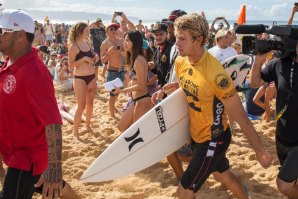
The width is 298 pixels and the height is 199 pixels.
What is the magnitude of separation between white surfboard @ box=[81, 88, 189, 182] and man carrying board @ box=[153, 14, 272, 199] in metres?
0.49

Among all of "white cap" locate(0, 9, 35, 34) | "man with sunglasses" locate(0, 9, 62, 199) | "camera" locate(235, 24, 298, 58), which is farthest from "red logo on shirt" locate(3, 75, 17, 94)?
"camera" locate(235, 24, 298, 58)

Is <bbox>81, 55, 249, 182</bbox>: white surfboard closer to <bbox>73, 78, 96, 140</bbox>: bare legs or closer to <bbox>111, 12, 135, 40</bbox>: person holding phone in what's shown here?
<bbox>73, 78, 96, 140</bbox>: bare legs

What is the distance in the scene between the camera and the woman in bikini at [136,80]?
186 inches

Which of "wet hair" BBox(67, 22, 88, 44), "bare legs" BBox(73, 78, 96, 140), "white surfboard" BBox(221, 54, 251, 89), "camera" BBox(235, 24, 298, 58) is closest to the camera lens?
"camera" BBox(235, 24, 298, 58)

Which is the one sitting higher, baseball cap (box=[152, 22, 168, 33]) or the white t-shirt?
baseball cap (box=[152, 22, 168, 33])

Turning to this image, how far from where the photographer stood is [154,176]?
4.73m

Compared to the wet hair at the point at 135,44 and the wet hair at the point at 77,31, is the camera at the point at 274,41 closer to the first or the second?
the wet hair at the point at 135,44

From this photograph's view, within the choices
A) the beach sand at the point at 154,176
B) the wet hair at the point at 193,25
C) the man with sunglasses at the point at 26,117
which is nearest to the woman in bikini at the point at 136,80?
the beach sand at the point at 154,176

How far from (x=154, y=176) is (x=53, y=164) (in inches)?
98.2

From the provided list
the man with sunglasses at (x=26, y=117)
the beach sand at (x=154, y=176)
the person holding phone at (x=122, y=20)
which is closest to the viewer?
the man with sunglasses at (x=26, y=117)

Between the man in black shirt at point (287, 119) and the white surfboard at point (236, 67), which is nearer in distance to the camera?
the man in black shirt at point (287, 119)

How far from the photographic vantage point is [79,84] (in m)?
6.02

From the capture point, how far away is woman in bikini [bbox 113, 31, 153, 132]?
4719mm

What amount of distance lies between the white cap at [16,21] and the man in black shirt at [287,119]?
196cm
